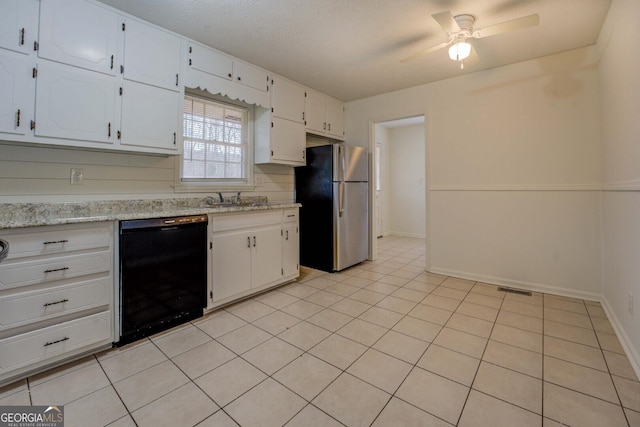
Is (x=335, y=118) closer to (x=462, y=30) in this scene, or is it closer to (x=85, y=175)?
(x=462, y=30)

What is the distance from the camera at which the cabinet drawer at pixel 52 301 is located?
1592mm

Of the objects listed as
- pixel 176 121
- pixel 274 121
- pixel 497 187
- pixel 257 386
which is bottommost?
pixel 257 386

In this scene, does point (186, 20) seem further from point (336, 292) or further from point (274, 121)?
point (336, 292)

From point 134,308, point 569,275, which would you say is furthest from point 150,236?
point 569,275

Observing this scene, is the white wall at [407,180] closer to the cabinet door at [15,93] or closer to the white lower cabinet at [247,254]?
the white lower cabinet at [247,254]

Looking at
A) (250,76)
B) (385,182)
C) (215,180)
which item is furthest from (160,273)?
(385,182)

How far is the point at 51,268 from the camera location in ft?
5.65

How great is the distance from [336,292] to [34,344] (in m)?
2.34

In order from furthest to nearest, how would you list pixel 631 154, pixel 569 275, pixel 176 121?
pixel 569 275, pixel 176 121, pixel 631 154

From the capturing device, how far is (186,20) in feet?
7.70

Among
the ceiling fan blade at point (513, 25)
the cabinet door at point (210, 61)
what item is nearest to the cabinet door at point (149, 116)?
the cabinet door at point (210, 61)

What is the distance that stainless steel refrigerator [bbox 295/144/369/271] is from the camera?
3701mm

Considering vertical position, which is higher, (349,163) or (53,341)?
(349,163)

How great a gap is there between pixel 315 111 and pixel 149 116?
2.20m
